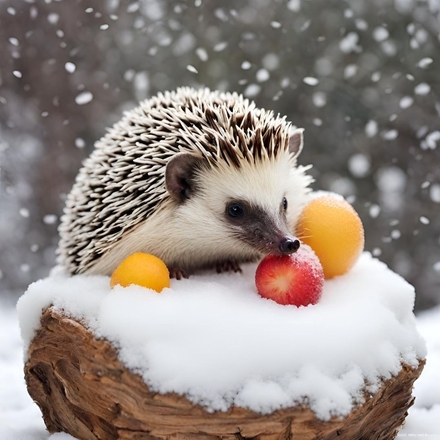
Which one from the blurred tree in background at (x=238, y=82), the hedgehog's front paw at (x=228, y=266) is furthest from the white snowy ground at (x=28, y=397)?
the hedgehog's front paw at (x=228, y=266)

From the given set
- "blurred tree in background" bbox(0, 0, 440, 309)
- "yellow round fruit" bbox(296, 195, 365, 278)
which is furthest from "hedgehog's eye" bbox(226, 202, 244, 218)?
"blurred tree in background" bbox(0, 0, 440, 309)

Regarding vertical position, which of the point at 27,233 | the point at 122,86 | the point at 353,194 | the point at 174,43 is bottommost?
the point at 27,233

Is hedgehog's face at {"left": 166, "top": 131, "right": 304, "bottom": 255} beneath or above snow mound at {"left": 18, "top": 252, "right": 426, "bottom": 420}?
above

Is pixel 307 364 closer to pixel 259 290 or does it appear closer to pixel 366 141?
pixel 259 290

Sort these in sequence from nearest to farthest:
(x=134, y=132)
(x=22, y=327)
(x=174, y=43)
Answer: (x=22, y=327)
(x=134, y=132)
(x=174, y=43)

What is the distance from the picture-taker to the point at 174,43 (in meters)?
2.35

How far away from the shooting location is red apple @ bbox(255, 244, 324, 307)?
1.39 meters

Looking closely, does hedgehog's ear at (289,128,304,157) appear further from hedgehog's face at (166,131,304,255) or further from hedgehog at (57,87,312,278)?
hedgehog's face at (166,131,304,255)

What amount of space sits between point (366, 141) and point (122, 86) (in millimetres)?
1048

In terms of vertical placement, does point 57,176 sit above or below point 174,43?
below

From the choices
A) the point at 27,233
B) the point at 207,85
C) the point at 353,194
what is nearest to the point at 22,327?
the point at 27,233

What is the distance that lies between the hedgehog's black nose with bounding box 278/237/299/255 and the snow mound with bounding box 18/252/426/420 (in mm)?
129

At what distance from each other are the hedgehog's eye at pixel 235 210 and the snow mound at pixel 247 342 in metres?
0.19

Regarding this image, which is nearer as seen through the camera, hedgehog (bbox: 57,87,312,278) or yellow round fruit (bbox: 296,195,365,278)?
hedgehog (bbox: 57,87,312,278)
